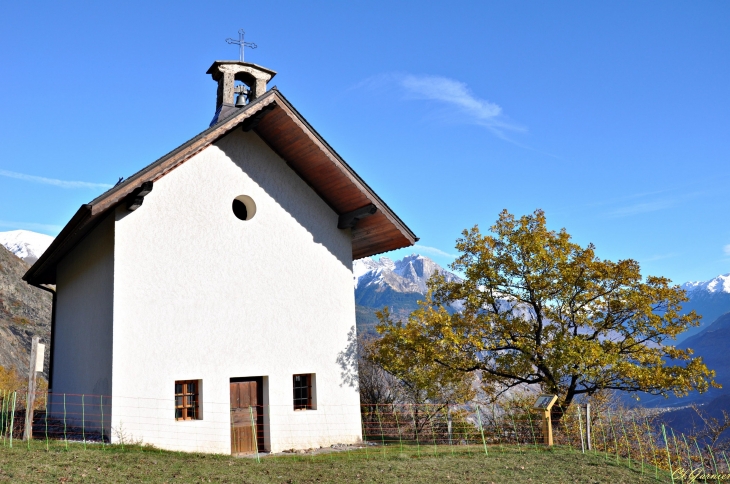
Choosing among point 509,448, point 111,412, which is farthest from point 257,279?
point 509,448

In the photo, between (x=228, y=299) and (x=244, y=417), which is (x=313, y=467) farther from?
(x=228, y=299)

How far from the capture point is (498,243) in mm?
19219

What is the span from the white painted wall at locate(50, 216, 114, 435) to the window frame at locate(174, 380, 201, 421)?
4.92ft

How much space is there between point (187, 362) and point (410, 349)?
7.34 meters

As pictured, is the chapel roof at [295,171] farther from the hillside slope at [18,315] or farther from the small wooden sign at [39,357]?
the hillside slope at [18,315]

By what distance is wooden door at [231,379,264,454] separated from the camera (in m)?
14.4

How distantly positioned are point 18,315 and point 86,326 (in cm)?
5190

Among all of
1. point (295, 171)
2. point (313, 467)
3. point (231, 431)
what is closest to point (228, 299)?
point (231, 431)

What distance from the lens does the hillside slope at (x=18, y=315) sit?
177ft

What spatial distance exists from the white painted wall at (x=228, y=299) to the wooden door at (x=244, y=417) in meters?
0.35

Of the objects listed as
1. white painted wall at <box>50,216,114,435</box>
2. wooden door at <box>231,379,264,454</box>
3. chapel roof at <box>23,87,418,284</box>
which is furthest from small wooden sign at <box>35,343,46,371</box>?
wooden door at <box>231,379,264,454</box>

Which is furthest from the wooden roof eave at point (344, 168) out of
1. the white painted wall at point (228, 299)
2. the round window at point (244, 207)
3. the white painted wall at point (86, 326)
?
the white painted wall at point (86, 326)

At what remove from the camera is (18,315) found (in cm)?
5966

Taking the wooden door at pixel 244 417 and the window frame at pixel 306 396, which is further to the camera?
the window frame at pixel 306 396
